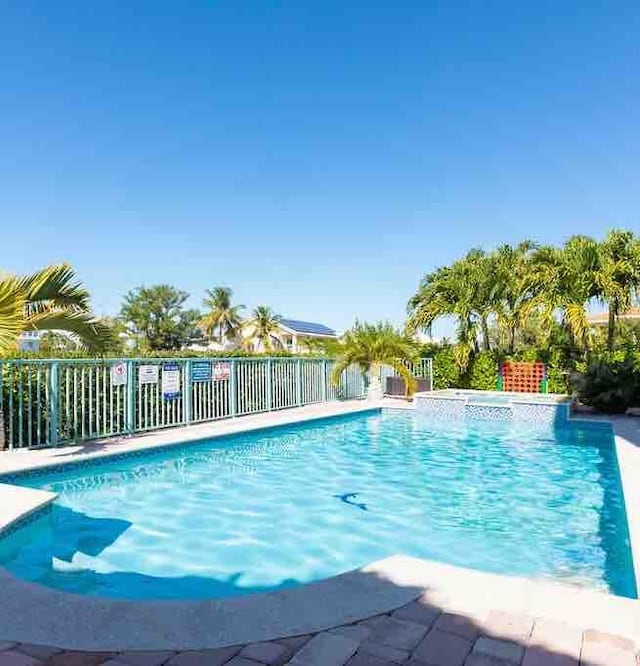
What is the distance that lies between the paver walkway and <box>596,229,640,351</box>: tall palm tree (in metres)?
Result: 17.4

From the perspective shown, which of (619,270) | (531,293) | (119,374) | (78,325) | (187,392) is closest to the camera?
(78,325)

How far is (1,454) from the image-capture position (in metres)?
8.16

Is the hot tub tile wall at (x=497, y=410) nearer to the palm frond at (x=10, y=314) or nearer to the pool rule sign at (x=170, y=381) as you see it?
the pool rule sign at (x=170, y=381)

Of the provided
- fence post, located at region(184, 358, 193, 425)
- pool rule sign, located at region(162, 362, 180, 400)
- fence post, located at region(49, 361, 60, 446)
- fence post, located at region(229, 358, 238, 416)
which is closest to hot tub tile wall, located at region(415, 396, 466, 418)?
fence post, located at region(229, 358, 238, 416)

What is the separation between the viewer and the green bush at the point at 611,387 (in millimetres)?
14961

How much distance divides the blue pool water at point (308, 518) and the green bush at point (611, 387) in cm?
460

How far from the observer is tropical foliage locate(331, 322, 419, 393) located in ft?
60.4

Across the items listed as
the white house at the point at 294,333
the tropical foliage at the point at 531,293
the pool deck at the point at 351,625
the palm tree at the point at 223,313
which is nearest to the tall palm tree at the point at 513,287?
the tropical foliage at the point at 531,293

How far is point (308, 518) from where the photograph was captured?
6582 mm

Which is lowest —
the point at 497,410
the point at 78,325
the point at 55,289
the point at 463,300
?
the point at 497,410

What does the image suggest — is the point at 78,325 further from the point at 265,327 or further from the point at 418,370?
the point at 265,327

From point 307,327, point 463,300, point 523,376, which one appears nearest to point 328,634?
point 463,300

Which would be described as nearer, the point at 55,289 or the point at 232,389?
the point at 55,289

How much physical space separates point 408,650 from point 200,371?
33.0ft
